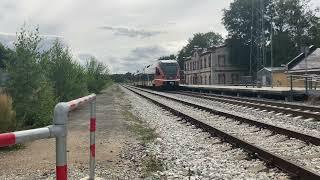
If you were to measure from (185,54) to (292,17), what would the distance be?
174 feet

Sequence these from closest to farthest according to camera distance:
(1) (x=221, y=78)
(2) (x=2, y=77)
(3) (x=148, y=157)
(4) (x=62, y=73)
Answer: (3) (x=148, y=157) → (2) (x=2, y=77) → (4) (x=62, y=73) → (1) (x=221, y=78)

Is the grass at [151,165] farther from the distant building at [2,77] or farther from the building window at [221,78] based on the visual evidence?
the building window at [221,78]

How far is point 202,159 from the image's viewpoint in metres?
9.41

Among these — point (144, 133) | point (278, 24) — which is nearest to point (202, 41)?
point (278, 24)

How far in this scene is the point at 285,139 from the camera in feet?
37.5

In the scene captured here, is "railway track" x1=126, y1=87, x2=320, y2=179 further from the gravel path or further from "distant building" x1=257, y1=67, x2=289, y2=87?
"distant building" x1=257, y1=67, x2=289, y2=87

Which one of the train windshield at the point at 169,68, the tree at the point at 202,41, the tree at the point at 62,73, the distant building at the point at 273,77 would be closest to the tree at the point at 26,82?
the tree at the point at 62,73

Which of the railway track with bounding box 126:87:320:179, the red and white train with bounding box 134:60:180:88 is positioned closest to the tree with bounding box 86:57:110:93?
the red and white train with bounding box 134:60:180:88

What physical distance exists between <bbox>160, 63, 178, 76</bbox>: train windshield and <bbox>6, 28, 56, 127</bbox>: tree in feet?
127

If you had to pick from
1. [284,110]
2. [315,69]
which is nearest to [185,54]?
[315,69]

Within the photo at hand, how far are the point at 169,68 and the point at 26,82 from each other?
3954cm

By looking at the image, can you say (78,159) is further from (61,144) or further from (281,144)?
(61,144)

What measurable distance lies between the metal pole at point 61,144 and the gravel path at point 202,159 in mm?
4480

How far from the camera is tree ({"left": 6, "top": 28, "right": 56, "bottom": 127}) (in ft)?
43.4
